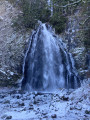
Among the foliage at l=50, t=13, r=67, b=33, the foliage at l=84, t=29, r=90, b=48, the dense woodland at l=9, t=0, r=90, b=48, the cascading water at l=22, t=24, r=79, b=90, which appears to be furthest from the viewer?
the foliage at l=50, t=13, r=67, b=33

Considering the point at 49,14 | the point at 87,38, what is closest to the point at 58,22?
the point at 49,14

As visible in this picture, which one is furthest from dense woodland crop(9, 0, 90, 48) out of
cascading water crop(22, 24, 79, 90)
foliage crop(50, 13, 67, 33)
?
cascading water crop(22, 24, 79, 90)

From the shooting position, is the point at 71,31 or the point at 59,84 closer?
the point at 59,84

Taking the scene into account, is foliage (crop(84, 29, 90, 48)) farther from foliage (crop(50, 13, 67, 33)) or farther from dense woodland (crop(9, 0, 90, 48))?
foliage (crop(50, 13, 67, 33))

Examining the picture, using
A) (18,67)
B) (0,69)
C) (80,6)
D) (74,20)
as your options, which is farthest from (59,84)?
(80,6)

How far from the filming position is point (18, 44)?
12.1 metres

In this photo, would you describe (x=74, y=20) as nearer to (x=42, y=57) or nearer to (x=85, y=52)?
(x=85, y=52)

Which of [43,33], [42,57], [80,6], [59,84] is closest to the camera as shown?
[59,84]

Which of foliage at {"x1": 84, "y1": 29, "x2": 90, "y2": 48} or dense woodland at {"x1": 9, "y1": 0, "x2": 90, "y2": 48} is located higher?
dense woodland at {"x1": 9, "y1": 0, "x2": 90, "y2": 48}

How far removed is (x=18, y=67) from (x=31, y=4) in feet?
20.6

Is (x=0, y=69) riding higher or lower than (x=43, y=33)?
lower

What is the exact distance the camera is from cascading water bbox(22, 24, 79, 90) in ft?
36.7

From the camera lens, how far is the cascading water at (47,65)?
11.2 metres

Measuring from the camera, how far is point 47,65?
1162cm
